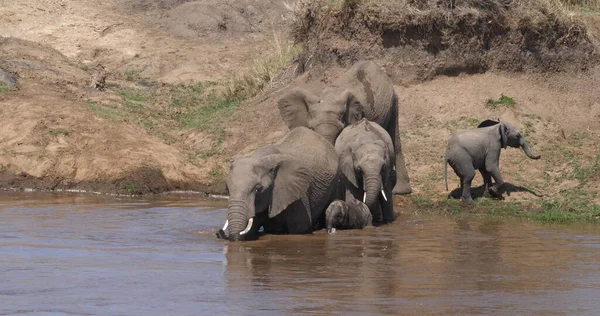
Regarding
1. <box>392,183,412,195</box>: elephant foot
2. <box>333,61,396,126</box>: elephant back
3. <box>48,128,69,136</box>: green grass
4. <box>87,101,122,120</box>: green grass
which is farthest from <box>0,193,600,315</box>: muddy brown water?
<box>87,101,122,120</box>: green grass

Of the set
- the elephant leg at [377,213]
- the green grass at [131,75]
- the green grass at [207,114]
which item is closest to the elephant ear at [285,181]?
the elephant leg at [377,213]

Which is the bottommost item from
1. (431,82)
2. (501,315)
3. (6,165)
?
(501,315)

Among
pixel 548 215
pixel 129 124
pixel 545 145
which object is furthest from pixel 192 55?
pixel 548 215

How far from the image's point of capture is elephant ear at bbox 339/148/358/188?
14.3 meters

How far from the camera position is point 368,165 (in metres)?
13.8

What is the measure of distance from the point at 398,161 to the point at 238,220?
5.28 metres

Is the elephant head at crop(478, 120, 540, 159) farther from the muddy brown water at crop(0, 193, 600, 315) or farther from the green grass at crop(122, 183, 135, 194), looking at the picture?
the green grass at crop(122, 183, 135, 194)

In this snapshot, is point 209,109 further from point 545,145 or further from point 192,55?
point 545,145

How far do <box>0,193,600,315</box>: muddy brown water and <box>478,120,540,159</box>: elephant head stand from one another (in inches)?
79.3

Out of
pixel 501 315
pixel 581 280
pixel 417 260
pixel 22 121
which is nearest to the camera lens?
pixel 501 315

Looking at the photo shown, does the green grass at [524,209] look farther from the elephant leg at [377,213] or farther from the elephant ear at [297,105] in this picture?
the elephant ear at [297,105]

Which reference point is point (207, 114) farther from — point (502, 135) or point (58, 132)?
point (502, 135)

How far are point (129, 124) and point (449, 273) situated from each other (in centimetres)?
1130

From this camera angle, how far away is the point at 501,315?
29.1 ft
